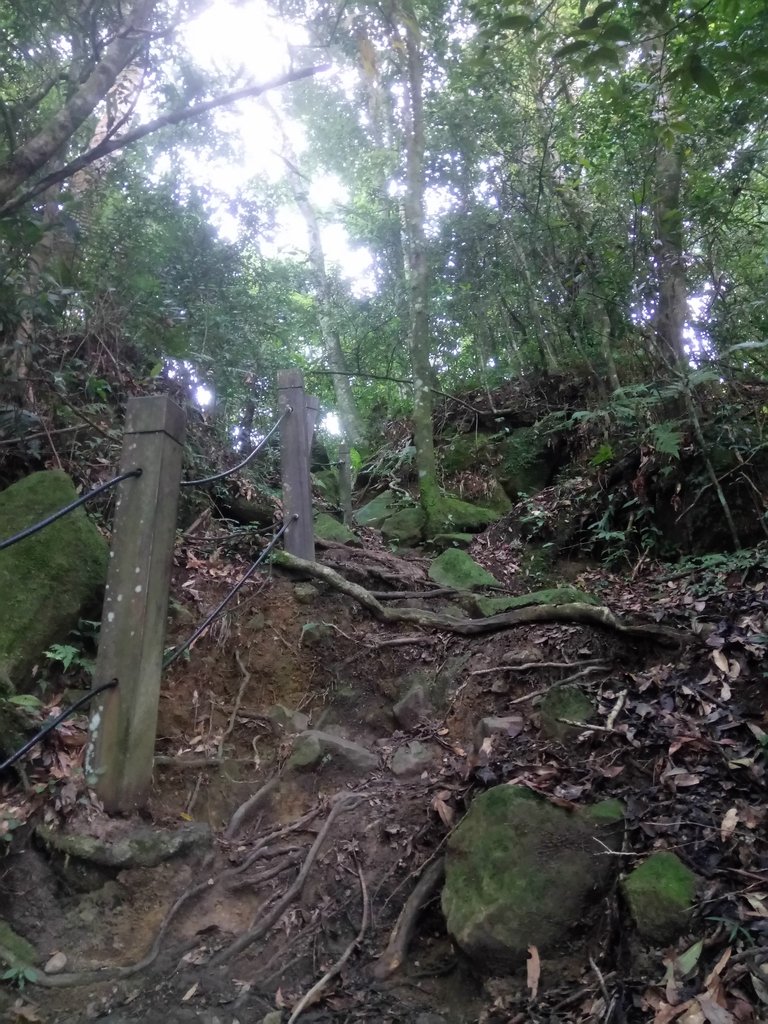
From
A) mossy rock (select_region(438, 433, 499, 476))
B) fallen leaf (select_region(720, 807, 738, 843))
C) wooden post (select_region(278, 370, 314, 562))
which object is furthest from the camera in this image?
mossy rock (select_region(438, 433, 499, 476))

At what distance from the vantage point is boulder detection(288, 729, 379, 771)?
4.41m

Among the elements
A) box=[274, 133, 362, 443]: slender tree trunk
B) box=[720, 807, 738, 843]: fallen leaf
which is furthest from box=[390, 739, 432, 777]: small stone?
box=[274, 133, 362, 443]: slender tree trunk

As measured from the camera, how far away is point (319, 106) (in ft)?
60.3

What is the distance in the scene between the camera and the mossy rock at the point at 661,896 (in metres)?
2.54

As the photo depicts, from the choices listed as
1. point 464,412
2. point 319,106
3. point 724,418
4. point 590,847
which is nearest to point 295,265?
point 464,412

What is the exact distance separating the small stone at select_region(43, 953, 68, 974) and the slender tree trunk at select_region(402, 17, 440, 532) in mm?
6547

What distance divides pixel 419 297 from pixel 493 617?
225 inches

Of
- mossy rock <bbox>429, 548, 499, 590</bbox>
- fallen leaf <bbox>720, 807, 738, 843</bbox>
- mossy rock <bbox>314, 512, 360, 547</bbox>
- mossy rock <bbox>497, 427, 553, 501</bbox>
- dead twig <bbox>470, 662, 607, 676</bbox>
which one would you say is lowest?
fallen leaf <bbox>720, 807, 738, 843</bbox>

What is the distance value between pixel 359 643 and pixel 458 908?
2.58m

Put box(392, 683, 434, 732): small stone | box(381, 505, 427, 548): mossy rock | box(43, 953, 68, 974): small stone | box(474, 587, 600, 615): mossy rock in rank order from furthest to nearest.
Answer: box(381, 505, 427, 548): mossy rock < box(474, 587, 600, 615): mossy rock < box(392, 683, 434, 732): small stone < box(43, 953, 68, 974): small stone

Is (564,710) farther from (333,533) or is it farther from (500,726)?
(333,533)

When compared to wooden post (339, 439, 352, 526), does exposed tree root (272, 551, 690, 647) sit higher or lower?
lower

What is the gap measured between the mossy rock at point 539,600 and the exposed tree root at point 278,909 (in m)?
2.27

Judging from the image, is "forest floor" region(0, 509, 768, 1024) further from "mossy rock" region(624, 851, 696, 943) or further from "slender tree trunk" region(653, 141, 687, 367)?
"slender tree trunk" region(653, 141, 687, 367)
